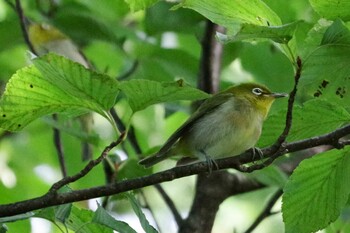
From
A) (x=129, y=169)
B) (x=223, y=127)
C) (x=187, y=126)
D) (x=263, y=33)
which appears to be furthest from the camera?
(x=223, y=127)

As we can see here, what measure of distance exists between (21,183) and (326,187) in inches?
103

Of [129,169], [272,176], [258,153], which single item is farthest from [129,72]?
[258,153]

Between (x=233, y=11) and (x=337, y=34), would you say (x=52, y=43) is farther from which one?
(x=337, y=34)

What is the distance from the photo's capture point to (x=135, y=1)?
2.24m

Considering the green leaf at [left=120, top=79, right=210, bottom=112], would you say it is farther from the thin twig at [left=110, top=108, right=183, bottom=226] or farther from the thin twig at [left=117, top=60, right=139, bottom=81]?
the thin twig at [left=117, top=60, right=139, bottom=81]

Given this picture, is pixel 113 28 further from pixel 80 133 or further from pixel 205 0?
pixel 205 0

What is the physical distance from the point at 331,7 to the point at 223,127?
1675 millimetres

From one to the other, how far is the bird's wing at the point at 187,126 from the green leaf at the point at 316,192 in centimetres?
77

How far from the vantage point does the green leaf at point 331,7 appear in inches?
81.0

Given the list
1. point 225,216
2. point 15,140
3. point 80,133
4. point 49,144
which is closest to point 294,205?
point 80,133

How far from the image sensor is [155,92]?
208 centimetres

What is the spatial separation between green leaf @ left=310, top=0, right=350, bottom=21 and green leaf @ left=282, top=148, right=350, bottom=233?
18.8 inches

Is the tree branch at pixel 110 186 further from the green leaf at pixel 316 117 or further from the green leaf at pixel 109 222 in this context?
the green leaf at pixel 316 117

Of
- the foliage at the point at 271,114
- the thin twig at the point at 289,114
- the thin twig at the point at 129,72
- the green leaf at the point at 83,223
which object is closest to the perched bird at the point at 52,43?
the foliage at the point at 271,114
